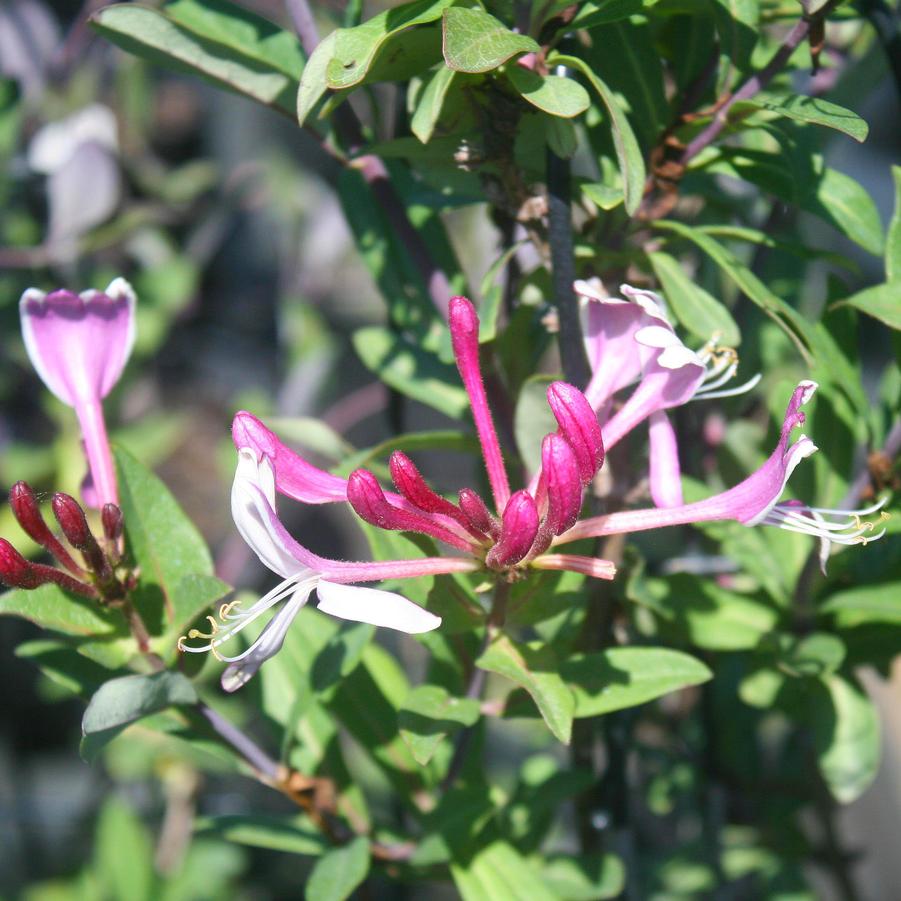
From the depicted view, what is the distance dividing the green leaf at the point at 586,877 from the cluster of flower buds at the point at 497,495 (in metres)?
0.36

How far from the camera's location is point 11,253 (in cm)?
143

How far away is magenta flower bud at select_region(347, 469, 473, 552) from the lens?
1.65 ft

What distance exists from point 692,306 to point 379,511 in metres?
0.26

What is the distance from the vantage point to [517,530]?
52 cm

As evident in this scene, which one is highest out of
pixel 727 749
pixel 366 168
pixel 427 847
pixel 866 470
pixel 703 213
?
pixel 366 168

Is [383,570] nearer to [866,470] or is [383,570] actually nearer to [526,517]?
[526,517]

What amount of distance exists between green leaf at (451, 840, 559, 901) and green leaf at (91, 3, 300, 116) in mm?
529

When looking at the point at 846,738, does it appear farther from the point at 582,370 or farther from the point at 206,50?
the point at 206,50

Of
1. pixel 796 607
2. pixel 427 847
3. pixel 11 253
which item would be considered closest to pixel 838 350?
pixel 796 607

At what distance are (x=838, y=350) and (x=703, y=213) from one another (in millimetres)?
173

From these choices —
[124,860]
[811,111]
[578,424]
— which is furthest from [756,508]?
Answer: [124,860]

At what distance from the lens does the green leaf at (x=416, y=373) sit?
2.62 ft

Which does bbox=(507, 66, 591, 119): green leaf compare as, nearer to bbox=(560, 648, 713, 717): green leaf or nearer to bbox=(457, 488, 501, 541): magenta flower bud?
bbox=(457, 488, 501, 541): magenta flower bud

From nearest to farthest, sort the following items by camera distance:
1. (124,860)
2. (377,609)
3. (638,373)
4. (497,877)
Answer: (377,609)
(638,373)
(497,877)
(124,860)
